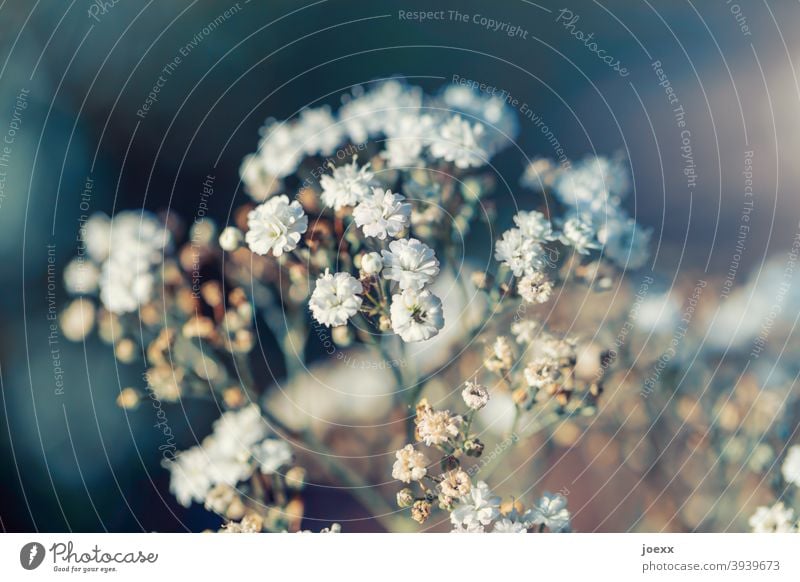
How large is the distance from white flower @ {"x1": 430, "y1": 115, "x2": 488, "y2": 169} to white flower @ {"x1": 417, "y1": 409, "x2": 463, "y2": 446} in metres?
0.30

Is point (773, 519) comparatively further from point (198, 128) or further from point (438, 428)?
point (198, 128)

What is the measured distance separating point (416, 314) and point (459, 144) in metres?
0.21

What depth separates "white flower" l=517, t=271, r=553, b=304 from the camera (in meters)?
0.76

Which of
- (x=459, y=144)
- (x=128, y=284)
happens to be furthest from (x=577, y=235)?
(x=128, y=284)

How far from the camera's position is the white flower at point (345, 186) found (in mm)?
749

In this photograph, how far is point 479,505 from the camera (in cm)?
76

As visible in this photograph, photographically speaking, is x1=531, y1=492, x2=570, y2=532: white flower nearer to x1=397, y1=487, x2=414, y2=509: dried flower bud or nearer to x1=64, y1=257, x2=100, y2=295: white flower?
x1=397, y1=487, x2=414, y2=509: dried flower bud

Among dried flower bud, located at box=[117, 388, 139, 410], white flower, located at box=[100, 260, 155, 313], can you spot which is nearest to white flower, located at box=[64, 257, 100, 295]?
white flower, located at box=[100, 260, 155, 313]

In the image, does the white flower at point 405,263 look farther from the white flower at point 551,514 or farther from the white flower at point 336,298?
the white flower at point 551,514

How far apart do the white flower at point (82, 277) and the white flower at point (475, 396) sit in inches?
17.9

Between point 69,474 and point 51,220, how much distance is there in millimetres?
304
